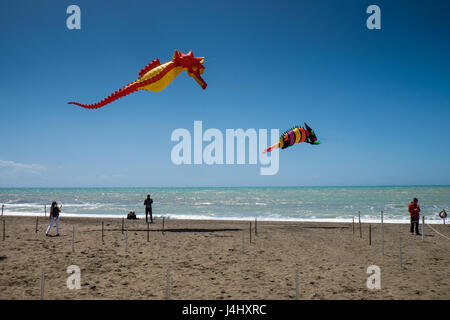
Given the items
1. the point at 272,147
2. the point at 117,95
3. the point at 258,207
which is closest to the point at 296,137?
the point at 272,147

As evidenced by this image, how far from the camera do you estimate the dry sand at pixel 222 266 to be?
6.27 meters

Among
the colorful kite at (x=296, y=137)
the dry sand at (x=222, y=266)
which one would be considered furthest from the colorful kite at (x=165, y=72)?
the dry sand at (x=222, y=266)

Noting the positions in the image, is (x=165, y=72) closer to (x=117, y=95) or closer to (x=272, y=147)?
(x=117, y=95)

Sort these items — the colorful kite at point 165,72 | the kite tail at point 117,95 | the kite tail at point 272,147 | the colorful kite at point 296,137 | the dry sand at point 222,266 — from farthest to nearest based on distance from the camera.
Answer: the colorful kite at point 296,137 → the kite tail at point 272,147 → the kite tail at point 117,95 → the colorful kite at point 165,72 → the dry sand at point 222,266

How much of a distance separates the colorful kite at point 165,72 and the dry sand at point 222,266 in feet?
21.0

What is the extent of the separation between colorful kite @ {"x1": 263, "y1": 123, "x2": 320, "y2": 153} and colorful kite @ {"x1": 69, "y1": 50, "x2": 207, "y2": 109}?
18.1 ft

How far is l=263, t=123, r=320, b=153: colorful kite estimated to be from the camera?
605 inches

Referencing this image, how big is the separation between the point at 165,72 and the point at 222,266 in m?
7.97

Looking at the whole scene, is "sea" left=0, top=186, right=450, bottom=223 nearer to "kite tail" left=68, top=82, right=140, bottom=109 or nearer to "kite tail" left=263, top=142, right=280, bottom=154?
"kite tail" left=263, top=142, right=280, bottom=154

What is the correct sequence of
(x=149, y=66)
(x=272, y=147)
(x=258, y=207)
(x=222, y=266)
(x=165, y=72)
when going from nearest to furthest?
1. (x=222, y=266)
2. (x=165, y=72)
3. (x=149, y=66)
4. (x=272, y=147)
5. (x=258, y=207)

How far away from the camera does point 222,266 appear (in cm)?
820

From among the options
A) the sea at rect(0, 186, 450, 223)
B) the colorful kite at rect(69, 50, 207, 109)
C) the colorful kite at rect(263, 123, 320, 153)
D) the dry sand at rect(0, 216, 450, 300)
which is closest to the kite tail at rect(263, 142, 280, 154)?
the colorful kite at rect(263, 123, 320, 153)

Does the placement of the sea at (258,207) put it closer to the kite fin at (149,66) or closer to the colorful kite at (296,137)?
the colorful kite at (296,137)
